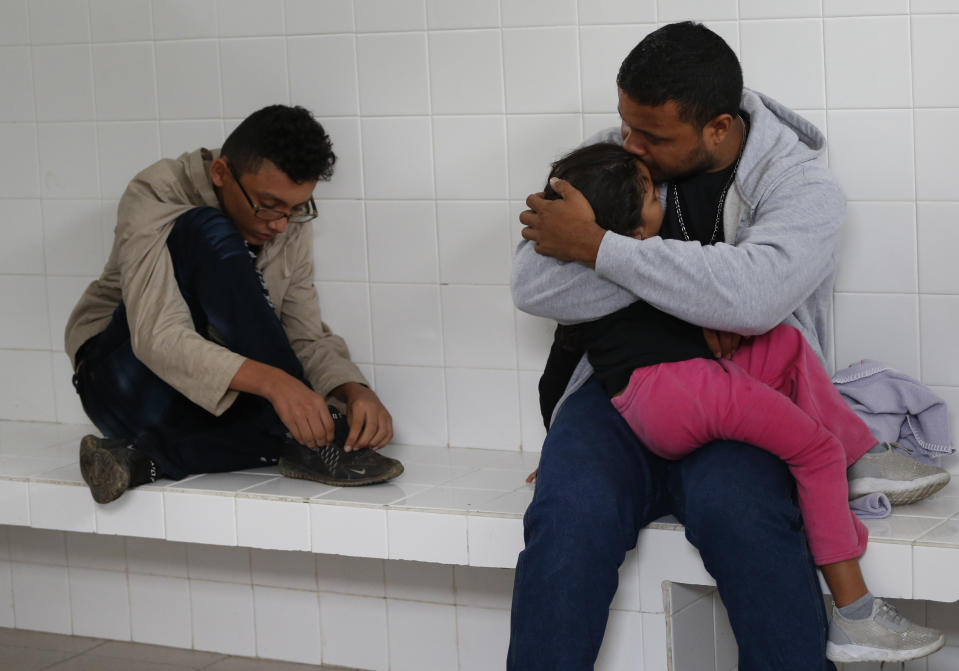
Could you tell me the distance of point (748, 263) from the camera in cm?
204

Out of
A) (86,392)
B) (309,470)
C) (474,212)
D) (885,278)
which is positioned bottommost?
(309,470)

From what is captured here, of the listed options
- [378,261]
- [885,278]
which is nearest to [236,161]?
[378,261]

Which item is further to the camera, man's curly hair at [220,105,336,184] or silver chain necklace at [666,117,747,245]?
man's curly hair at [220,105,336,184]

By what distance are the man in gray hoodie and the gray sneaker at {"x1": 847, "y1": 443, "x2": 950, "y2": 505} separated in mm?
233

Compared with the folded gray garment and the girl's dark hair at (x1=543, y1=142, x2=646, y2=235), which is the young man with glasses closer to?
the girl's dark hair at (x1=543, y1=142, x2=646, y2=235)

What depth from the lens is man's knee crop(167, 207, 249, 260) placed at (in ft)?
8.28

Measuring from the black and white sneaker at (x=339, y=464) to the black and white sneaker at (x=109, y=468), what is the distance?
0.32 meters

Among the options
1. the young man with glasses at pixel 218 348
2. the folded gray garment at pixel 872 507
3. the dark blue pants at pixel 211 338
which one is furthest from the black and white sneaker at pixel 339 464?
the folded gray garment at pixel 872 507

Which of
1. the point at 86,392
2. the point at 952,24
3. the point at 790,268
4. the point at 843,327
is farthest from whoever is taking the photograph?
the point at 86,392

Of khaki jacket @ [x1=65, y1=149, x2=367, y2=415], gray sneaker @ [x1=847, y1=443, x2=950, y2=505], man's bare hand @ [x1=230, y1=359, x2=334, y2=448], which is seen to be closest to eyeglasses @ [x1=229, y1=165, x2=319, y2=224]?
khaki jacket @ [x1=65, y1=149, x2=367, y2=415]

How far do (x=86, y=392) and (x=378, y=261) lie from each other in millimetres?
743

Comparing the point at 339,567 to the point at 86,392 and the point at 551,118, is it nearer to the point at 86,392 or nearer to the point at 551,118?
the point at 86,392

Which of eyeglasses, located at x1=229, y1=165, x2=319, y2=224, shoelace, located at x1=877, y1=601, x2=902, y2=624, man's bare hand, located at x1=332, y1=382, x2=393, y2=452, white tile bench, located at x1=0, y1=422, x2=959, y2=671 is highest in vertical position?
eyeglasses, located at x1=229, y1=165, x2=319, y2=224

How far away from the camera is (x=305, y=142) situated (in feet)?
8.31
